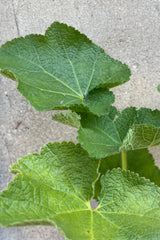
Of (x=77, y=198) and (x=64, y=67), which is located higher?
(x=64, y=67)

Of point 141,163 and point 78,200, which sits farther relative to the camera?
point 141,163

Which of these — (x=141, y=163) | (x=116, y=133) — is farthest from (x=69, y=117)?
(x=141, y=163)

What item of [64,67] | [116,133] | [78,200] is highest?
[64,67]

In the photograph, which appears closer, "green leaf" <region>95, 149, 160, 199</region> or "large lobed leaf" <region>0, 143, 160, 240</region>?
"large lobed leaf" <region>0, 143, 160, 240</region>

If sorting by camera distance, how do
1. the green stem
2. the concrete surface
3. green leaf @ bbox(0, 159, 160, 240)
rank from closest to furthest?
green leaf @ bbox(0, 159, 160, 240) < the green stem < the concrete surface

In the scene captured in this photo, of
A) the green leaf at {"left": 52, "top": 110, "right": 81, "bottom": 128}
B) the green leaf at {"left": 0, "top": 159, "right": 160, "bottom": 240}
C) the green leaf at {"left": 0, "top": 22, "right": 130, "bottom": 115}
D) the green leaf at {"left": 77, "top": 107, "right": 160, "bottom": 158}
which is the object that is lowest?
the green leaf at {"left": 0, "top": 159, "right": 160, "bottom": 240}

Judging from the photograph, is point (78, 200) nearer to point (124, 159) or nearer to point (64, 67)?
point (124, 159)

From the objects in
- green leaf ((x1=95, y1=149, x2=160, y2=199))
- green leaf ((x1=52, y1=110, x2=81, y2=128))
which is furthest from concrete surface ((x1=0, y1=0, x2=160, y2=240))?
green leaf ((x1=52, y1=110, x2=81, y2=128))

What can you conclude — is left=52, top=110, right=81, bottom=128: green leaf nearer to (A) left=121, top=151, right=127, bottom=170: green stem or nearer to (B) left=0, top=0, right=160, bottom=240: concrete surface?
(A) left=121, top=151, right=127, bottom=170: green stem

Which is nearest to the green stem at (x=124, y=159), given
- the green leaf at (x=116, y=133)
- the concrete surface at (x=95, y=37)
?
the green leaf at (x=116, y=133)
